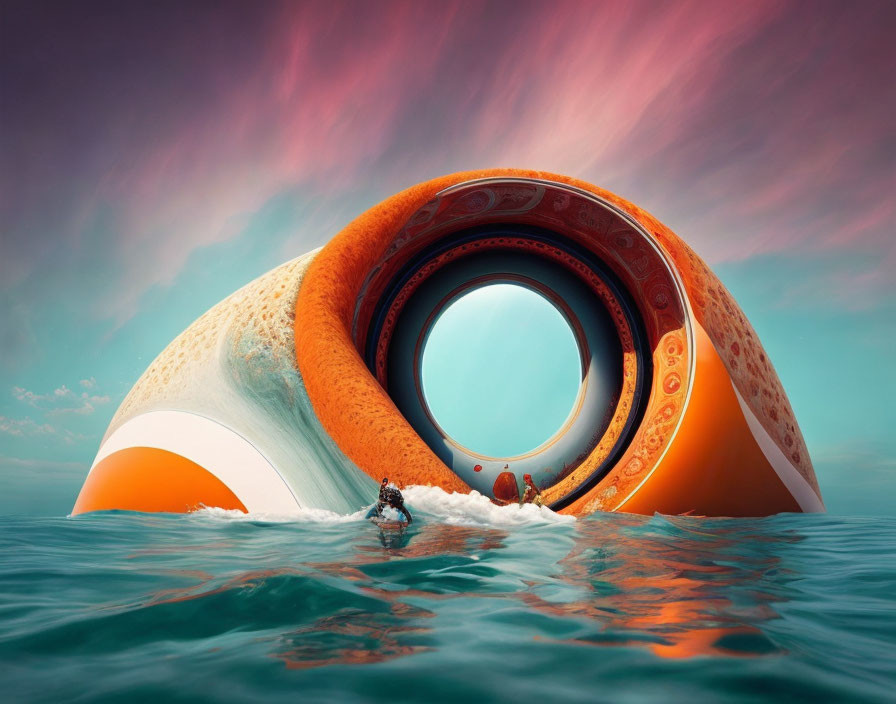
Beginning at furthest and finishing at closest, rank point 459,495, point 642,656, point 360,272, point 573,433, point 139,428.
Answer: point 573,433 → point 360,272 → point 139,428 → point 459,495 → point 642,656

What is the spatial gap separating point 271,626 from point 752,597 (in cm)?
217

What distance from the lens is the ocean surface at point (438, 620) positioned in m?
1.56

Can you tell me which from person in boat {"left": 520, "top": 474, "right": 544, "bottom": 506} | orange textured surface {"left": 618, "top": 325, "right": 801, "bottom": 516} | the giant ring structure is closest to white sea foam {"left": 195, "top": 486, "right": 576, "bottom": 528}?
the giant ring structure

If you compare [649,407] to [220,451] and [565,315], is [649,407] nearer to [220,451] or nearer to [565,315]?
[565,315]

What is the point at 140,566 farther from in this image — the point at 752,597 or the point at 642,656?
the point at 752,597

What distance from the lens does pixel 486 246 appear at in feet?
27.4

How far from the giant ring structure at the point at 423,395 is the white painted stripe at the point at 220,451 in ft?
0.06

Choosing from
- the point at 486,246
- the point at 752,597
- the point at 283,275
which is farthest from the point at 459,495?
the point at 486,246

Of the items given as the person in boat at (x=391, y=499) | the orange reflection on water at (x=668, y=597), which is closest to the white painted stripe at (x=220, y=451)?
the person in boat at (x=391, y=499)

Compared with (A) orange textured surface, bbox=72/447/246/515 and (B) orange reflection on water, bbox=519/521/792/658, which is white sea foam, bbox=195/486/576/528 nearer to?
(A) orange textured surface, bbox=72/447/246/515

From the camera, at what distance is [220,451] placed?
585cm

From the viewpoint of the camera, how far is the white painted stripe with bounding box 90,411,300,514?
18.1 feet

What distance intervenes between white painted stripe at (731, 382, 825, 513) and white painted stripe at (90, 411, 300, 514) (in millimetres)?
5071

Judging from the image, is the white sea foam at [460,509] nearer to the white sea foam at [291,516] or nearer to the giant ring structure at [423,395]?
the giant ring structure at [423,395]
